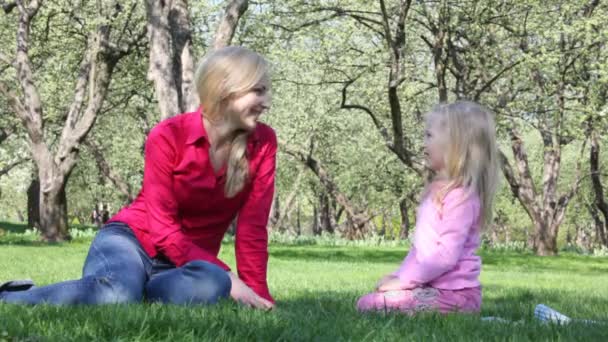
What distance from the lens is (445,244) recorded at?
483 centimetres

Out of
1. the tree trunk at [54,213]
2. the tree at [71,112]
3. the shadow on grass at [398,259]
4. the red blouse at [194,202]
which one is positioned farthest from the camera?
the tree trunk at [54,213]

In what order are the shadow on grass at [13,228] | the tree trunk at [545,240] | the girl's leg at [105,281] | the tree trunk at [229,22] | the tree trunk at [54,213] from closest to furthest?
the girl's leg at [105,281]
the tree trunk at [229,22]
the tree trunk at [54,213]
the tree trunk at [545,240]
the shadow on grass at [13,228]

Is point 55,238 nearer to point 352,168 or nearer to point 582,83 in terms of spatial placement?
point 582,83

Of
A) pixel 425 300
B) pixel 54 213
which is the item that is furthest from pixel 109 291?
pixel 54 213

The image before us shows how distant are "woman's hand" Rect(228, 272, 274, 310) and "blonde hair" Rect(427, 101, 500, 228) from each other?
1312 mm

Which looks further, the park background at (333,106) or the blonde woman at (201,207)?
the blonde woman at (201,207)

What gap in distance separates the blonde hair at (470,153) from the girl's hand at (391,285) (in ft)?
1.88

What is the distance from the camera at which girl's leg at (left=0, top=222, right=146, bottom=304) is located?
4.27 m

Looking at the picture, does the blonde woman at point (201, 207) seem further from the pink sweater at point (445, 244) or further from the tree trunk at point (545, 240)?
the tree trunk at point (545, 240)

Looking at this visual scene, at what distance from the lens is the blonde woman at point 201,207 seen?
14.6 feet

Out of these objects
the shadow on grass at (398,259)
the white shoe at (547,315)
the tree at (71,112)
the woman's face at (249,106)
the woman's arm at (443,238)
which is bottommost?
the shadow on grass at (398,259)

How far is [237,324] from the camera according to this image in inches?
132

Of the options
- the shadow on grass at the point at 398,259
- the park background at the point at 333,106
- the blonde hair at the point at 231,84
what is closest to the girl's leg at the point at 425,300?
the park background at the point at 333,106

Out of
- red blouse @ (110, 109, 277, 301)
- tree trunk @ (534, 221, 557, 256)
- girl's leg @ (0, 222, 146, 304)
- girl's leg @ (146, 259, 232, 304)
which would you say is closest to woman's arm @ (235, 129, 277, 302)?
red blouse @ (110, 109, 277, 301)
